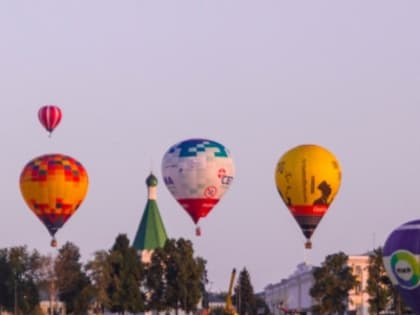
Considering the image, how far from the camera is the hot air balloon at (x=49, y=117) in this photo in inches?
2766

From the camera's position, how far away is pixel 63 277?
98.0 meters

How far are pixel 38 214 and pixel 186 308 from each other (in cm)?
2273

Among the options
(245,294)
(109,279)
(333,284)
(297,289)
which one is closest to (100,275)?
(109,279)

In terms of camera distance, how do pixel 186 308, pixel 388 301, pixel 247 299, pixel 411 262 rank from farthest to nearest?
pixel 247 299 < pixel 186 308 < pixel 388 301 < pixel 411 262

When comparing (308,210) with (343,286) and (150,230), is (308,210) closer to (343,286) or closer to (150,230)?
(343,286)

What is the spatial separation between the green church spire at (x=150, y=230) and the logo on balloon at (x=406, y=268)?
177ft

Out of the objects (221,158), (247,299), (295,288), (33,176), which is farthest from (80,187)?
(295,288)

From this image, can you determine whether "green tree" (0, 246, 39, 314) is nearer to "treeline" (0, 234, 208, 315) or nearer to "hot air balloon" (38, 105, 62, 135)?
"treeline" (0, 234, 208, 315)

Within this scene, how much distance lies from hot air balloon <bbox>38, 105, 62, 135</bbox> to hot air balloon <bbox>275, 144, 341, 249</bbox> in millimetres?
14052

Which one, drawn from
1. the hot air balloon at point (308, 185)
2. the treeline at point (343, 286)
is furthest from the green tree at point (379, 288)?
the hot air balloon at point (308, 185)

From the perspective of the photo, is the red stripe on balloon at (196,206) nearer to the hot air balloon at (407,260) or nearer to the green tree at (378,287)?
the hot air balloon at (407,260)

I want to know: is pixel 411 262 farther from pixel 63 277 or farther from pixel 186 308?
pixel 63 277

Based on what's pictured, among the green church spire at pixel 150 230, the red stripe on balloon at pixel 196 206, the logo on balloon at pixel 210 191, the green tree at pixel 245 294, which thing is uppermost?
the green church spire at pixel 150 230

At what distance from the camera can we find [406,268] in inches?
2418
